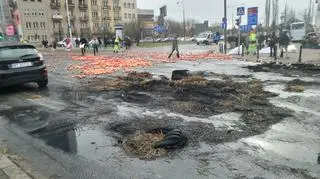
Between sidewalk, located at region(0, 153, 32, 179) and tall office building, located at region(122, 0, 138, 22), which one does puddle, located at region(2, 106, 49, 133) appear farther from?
tall office building, located at region(122, 0, 138, 22)

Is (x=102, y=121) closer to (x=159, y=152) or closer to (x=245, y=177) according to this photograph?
(x=159, y=152)

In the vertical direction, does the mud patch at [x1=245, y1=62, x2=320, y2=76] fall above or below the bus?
below

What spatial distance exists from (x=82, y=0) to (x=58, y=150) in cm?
11850

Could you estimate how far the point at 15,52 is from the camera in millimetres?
12773

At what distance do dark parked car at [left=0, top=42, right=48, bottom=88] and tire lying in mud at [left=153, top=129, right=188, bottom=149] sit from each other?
771cm

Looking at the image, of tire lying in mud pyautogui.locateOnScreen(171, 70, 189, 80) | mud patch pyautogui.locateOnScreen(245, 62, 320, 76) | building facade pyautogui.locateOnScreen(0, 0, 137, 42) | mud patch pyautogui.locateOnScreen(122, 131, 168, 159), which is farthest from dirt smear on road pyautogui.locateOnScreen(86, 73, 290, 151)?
building facade pyautogui.locateOnScreen(0, 0, 137, 42)

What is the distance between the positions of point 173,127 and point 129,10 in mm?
137634

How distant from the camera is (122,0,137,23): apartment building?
13900 cm

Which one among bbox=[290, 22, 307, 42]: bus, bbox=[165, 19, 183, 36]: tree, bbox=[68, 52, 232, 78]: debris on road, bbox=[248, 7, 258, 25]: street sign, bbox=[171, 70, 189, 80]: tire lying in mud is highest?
bbox=[165, 19, 183, 36]: tree

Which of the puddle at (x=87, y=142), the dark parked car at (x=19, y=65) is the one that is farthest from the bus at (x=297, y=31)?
the puddle at (x=87, y=142)

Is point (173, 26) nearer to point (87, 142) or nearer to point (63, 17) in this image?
point (63, 17)

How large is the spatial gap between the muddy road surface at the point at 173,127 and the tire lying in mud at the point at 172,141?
12cm

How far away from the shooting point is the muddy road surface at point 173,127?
18.1 ft

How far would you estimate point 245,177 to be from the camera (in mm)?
5055
